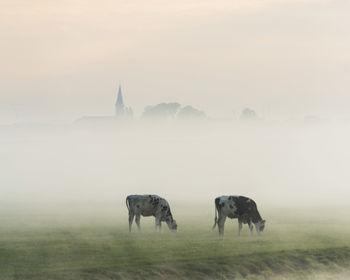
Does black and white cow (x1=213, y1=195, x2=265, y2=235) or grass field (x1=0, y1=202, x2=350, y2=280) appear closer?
grass field (x1=0, y1=202, x2=350, y2=280)

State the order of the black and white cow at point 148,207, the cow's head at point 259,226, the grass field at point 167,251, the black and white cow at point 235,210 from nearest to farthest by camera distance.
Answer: the grass field at point 167,251 < the black and white cow at point 235,210 < the black and white cow at point 148,207 < the cow's head at point 259,226

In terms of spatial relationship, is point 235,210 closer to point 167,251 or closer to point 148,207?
point 148,207

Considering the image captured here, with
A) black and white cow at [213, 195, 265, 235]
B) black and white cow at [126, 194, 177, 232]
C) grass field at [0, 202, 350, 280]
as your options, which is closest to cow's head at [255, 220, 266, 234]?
black and white cow at [213, 195, 265, 235]

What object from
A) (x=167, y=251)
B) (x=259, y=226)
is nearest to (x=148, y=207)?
(x=167, y=251)

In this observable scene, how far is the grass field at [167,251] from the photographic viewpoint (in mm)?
50000

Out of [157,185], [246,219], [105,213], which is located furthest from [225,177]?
[246,219]

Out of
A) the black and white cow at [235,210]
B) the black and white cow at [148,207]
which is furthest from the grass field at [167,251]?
the black and white cow at [148,207]

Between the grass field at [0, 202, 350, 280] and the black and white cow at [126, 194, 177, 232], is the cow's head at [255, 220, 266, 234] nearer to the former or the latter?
the grass field at [0, 202, 350, 280]

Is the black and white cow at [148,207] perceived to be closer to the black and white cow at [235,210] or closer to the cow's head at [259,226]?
the black and white cow at [235,210]

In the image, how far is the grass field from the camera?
50.0m

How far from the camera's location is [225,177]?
14862 cm

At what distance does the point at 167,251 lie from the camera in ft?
172

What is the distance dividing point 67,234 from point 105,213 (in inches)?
648

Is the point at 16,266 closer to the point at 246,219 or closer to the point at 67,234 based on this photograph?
the point at 67,234
